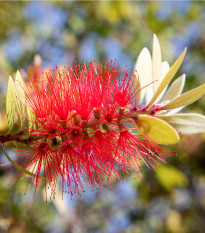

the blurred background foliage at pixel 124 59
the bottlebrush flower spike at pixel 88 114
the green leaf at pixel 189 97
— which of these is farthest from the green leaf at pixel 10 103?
the blurred background foliage at pixel 124 59

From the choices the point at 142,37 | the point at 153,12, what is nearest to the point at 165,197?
the point at 142,37

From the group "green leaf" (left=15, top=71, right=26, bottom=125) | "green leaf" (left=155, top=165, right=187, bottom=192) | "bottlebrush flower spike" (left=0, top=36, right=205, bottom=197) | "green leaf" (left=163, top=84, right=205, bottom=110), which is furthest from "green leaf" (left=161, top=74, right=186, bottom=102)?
"green leaf" (left=155, top=165, right=187, bottom=192)

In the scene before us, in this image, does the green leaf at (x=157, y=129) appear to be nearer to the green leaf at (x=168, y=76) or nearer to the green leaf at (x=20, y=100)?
the green leaf at (x=168, y=76)

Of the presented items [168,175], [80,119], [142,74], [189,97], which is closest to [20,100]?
[80,119]

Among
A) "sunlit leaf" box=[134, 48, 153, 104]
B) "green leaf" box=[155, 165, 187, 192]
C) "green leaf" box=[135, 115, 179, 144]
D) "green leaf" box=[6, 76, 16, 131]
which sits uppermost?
"sunlit leaf" box=[134, 48, 153, 104]

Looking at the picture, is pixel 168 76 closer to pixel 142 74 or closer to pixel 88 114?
pixel 142 74

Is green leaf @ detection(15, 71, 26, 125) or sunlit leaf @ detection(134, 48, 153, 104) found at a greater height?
sunlit leaf @ detection(134, 48, 153, 104)

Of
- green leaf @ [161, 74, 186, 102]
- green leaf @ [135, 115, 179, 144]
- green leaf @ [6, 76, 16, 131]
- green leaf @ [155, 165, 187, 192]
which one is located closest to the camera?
green leaf @ [135, 115, 179, 144]

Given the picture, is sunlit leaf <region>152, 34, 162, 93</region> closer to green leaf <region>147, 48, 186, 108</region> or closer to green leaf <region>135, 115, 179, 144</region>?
green leaf <region>147, 48, 186, 108</region>

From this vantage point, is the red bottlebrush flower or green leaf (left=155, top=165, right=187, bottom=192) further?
green leaf (left=155, top=165, right=187, bottom=192)
